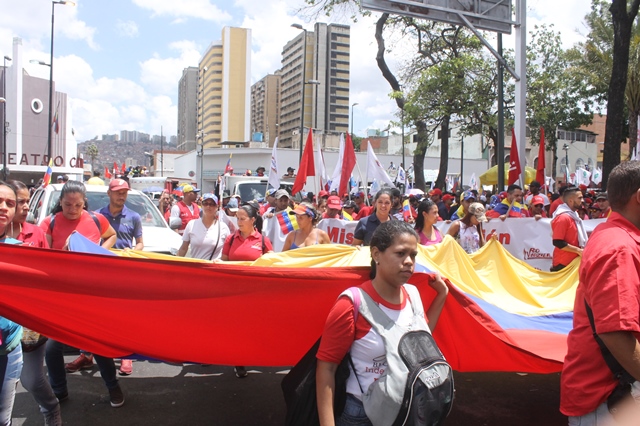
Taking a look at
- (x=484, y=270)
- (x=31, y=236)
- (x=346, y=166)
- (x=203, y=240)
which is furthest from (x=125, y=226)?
(x=346, y=166)

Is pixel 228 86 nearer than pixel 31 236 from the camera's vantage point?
No

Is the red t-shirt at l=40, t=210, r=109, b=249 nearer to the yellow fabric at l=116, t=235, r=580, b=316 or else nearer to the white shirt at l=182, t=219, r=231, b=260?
the yellow fabric at l=116, t=235, r=580, b=316

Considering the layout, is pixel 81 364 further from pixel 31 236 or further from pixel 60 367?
pixel 31 236

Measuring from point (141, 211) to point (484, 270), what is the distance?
5.74 meters

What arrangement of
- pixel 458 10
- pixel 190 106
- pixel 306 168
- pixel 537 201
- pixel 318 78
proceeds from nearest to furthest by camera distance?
pixel 537 201 < pixel 458 10 < pixel 306 168 < pixel 318 78 < pixel 190 106

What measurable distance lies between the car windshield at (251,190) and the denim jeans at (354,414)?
17.3m

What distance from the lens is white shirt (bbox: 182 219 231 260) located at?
7.12 metres

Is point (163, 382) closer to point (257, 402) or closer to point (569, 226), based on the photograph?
point (257, 402)

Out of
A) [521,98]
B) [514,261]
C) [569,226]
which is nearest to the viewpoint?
[514,261]

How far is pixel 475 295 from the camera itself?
533cm

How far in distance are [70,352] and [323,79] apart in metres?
133

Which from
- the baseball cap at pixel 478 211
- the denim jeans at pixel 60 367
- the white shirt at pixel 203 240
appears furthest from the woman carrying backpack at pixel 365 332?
the baseball cap at pixel 478 211

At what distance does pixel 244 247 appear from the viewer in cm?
645

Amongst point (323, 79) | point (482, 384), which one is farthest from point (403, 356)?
point (323, 79)
